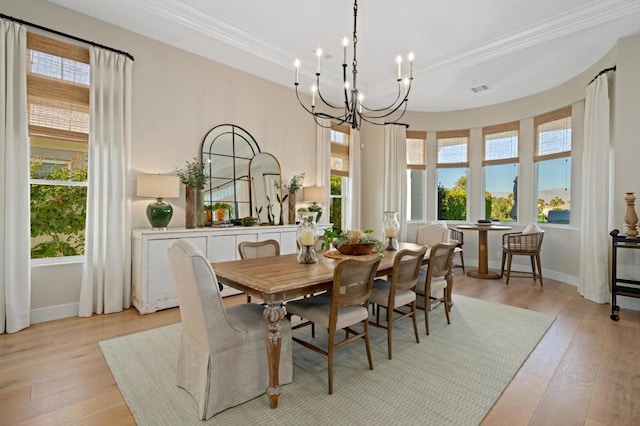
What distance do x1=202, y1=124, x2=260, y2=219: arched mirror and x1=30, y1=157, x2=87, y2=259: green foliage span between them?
144cm

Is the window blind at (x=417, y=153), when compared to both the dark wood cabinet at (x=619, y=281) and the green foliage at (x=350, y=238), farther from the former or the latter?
the green foliage at (x=350, y=238)

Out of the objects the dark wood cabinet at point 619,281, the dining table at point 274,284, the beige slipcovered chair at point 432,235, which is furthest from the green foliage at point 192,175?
the dark wood cabinet at point 619,281

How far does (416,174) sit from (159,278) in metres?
5.74

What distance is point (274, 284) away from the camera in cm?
197

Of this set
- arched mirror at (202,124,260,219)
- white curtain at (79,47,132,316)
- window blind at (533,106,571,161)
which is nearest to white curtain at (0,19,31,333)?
white curtain at (79,47,132,316)

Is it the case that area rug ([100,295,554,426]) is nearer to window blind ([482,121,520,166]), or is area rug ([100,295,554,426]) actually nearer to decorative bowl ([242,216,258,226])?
decorative bowl ([242,216,258,226])

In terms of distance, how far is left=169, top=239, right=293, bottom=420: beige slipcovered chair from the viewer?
1848mm

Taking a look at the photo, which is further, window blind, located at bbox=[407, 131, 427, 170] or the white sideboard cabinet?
window blind, located at bbox=[407, 131, 427, 170]

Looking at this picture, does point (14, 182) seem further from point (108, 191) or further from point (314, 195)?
point (314, 195)

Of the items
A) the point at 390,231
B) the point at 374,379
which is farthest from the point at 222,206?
the point at 374,379

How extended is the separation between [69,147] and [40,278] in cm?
144

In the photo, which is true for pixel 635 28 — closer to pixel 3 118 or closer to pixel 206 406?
pixel 206 406

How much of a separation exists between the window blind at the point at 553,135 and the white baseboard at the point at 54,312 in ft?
24.4

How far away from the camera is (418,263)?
2.90 metres
